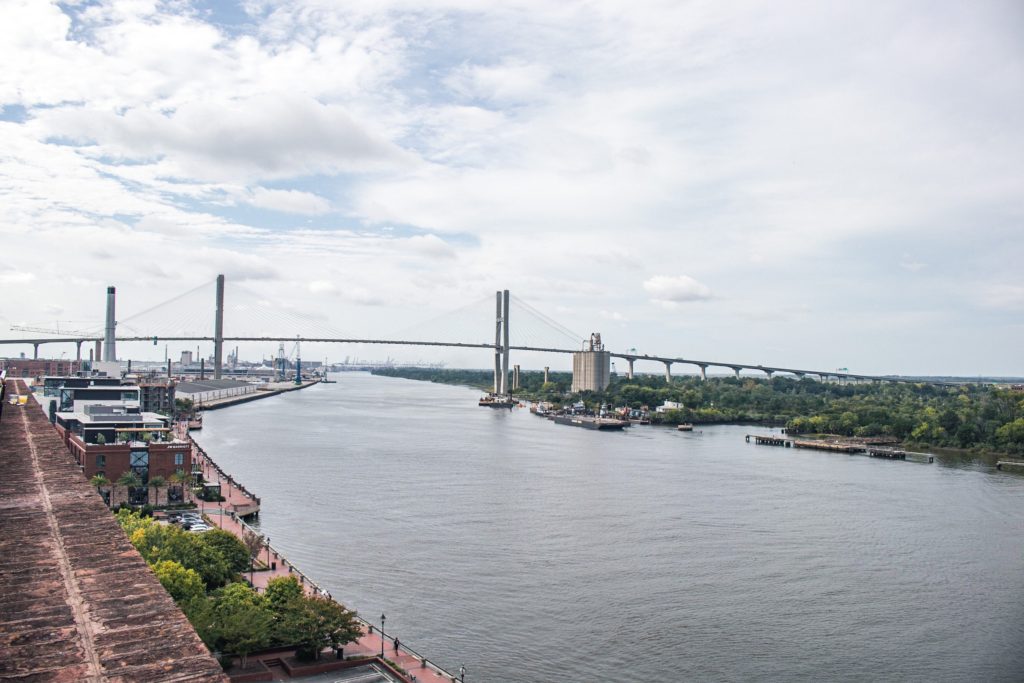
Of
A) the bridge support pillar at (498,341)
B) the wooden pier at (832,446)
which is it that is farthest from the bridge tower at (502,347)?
the wooden pier at (832,446)

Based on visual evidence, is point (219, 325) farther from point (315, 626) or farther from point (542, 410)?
point (315, 626)

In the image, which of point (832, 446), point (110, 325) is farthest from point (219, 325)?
point (832, 446)

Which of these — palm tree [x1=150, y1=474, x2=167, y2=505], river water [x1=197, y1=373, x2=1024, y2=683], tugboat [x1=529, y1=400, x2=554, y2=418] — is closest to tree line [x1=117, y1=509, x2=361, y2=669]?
river water [x1=197, y1=373, x2=1024, y2=683]

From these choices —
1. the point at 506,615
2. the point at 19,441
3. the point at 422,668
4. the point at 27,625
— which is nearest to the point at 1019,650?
the point at 506,615

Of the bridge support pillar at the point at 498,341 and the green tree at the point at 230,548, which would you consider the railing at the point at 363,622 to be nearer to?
the green tree at the point at 230,548

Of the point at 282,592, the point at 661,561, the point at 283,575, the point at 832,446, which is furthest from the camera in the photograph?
the point at 832,446

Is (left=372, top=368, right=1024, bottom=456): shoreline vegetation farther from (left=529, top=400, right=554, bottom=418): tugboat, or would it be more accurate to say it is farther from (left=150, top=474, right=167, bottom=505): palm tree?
(left=150, top=474, right=167, bottom=505): palm tree
